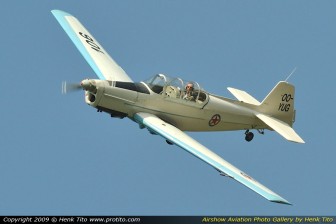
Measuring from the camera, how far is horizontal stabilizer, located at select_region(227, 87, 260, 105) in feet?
88.2

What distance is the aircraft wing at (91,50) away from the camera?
2597 centimetres

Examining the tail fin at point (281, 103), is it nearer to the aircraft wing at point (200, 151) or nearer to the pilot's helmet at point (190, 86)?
the pilot's helmet at point (190, 86)

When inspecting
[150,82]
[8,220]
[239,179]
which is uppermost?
[150,82]

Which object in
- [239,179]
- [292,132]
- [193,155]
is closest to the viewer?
[239,179]

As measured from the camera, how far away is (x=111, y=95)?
23.2m

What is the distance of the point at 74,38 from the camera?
27.9 m

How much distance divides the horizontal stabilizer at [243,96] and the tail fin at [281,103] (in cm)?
39

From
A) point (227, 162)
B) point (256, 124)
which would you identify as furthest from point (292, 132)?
point (227, 162)

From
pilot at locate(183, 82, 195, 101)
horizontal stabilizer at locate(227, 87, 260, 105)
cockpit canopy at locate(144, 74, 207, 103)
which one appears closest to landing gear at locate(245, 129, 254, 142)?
horizontal stabilizer at locate(227, 87, 260, 105)

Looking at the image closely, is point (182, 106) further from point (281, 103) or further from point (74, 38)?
point (74, 38)

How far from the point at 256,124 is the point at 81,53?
6750mm

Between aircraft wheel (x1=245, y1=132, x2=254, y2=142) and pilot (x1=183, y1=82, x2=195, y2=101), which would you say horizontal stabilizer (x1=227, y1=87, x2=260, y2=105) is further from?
pilot (x1=183, y1=82, x2=195, y2=101)

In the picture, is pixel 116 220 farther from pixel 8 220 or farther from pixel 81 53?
pixel 81 53

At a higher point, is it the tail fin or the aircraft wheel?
the tail fin
